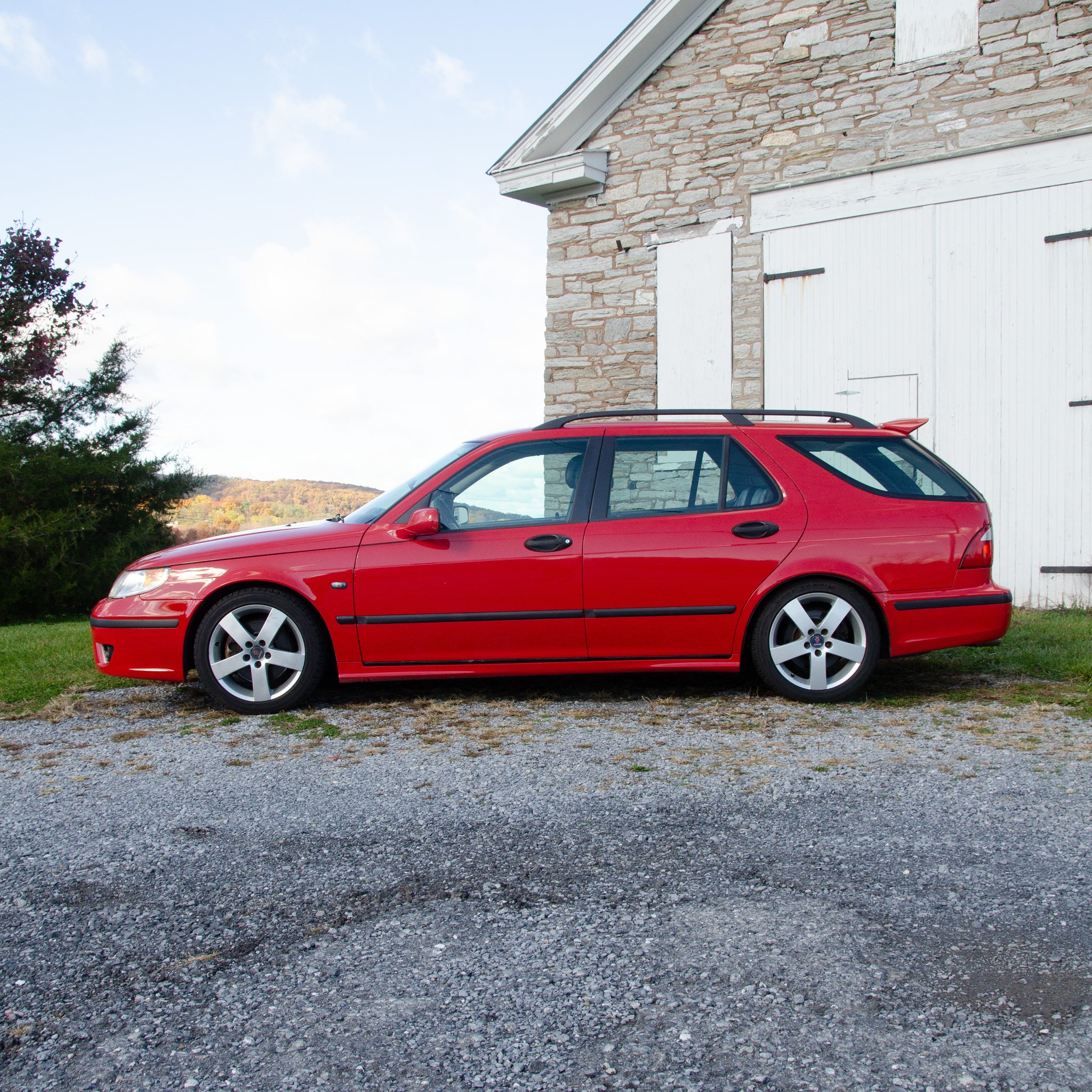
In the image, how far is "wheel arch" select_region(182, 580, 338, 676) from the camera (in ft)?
17.7

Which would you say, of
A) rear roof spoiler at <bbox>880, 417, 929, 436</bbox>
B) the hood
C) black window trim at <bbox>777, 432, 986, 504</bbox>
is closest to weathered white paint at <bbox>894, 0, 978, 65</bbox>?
rear roof spoiler at <bbox>880, 417, 929, 436</bbox>

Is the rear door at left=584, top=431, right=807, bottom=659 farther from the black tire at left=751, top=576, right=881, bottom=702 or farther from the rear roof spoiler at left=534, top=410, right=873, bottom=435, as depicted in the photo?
the rear roof spoiler at left=534, top=410, right=873, bottom=435

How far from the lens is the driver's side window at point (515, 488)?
557 cm

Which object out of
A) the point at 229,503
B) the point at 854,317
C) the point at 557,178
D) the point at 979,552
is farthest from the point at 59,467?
the point at 979,552

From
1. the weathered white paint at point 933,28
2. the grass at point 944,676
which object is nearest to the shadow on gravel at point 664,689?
the grass at point 944,676

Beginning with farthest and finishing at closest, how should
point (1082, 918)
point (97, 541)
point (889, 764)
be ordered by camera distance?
point (97, 541) → point (889, 764) → point (1082, 918)

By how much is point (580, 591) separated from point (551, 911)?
2.77m

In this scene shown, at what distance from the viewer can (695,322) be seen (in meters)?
11.6

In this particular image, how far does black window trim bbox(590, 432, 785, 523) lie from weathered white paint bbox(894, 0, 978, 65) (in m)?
6.73

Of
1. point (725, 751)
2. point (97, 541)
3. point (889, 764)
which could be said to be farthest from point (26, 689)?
point (97, 541)

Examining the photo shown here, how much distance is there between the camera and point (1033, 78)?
9.70 meters

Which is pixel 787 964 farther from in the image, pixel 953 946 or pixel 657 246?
pixel 657 246

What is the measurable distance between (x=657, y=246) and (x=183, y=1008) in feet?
35.2

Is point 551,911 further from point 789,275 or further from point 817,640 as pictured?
point 789,275
